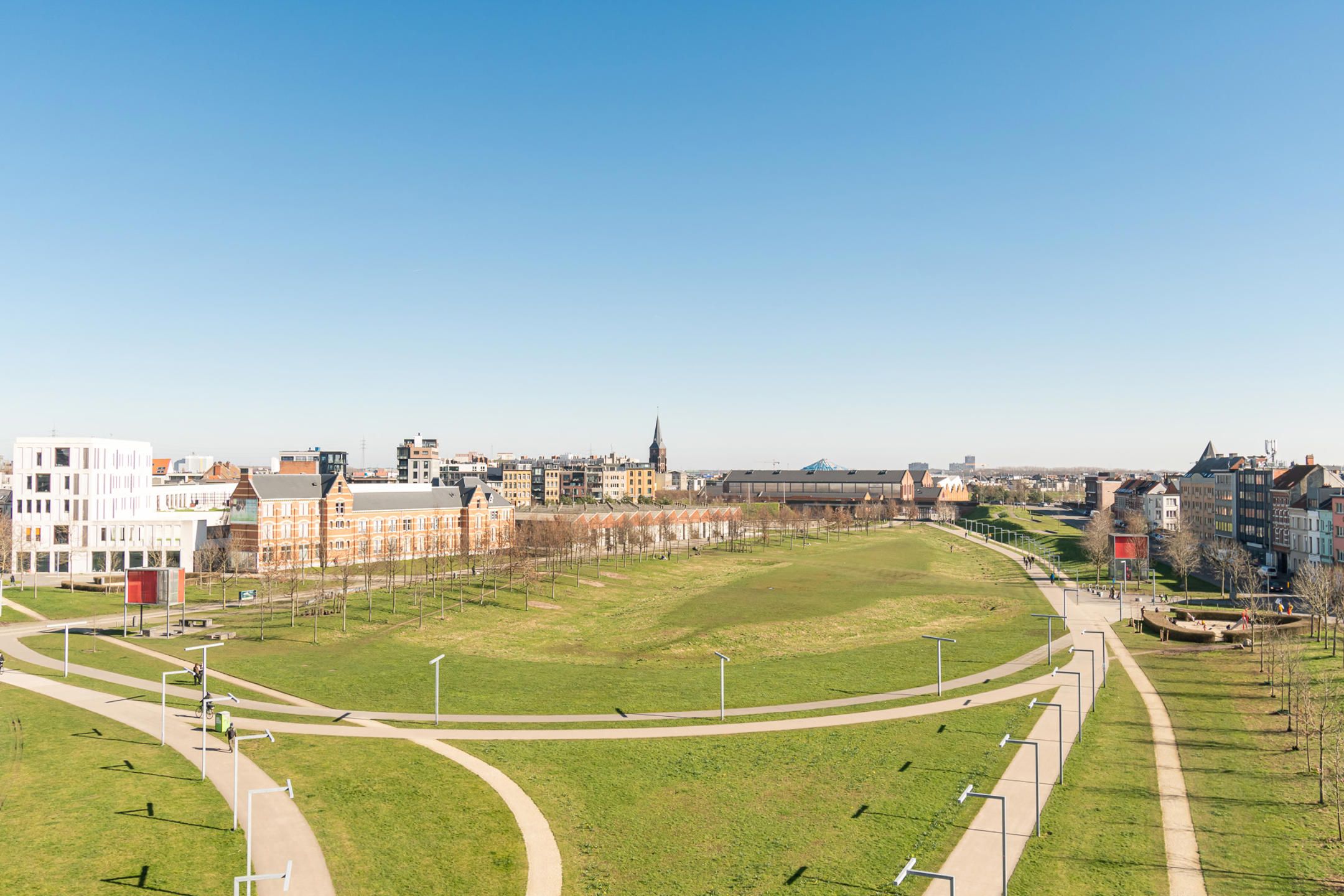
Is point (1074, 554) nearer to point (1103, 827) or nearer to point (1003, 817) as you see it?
point (1103, 827)

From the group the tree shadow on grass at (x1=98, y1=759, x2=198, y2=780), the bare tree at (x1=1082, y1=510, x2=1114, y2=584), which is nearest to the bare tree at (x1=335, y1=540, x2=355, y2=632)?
the tree shadow on grass at (x1=98, y1=759, x2=198, y2=780)

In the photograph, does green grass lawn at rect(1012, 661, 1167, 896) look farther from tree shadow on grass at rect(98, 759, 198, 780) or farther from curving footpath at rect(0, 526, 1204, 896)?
tree shadow on grass at rect(98, 759, 198, 780)

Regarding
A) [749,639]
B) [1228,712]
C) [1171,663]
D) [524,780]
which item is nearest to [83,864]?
[524,780]

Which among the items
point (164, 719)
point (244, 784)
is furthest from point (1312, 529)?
point (164, 719)

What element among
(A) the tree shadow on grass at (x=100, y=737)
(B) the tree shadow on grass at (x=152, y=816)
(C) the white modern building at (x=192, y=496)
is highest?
(C) the white modern building at (x=192, y=496)

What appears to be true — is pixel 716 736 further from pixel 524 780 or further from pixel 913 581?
pixel 913 581

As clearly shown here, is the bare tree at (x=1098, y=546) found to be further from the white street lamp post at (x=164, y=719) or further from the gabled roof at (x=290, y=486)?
the gabled roof at (x=290, y=486)

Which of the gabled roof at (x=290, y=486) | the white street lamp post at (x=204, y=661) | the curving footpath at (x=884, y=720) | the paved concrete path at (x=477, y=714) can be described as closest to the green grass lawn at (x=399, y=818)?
the curving footpath at (x=884, y=720)
